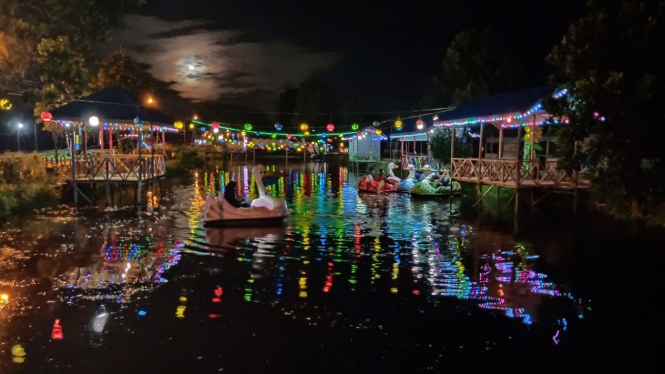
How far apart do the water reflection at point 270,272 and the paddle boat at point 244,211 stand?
1.51 feet

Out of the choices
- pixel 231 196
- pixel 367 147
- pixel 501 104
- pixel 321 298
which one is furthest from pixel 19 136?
pixel 321 298

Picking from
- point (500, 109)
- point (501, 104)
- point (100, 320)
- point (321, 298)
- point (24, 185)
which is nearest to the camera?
point (100, 320)

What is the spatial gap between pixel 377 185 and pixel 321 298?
57.3ft

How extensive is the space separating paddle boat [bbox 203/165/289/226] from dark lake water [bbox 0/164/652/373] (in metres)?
0.66

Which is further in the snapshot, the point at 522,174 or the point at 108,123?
the point at 108,123

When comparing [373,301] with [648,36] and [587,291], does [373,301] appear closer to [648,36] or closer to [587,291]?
[587,291]

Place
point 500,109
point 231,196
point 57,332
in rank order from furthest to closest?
1. point 500,109
2. point 231,196
3. point 57,332

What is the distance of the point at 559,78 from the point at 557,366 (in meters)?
10.4

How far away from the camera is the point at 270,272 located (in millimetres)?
9656

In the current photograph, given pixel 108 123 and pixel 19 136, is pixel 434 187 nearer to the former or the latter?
pixel 108 123

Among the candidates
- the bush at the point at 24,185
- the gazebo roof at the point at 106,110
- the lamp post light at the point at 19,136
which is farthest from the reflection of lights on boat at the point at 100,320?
the lamp post light at the point at 19,136

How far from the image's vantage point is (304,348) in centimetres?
622

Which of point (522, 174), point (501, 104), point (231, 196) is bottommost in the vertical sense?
point (231, 196)

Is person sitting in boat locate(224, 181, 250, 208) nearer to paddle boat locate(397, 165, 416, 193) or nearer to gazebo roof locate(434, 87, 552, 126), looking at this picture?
gazebo roof locate(434, 87, 552, 126)
